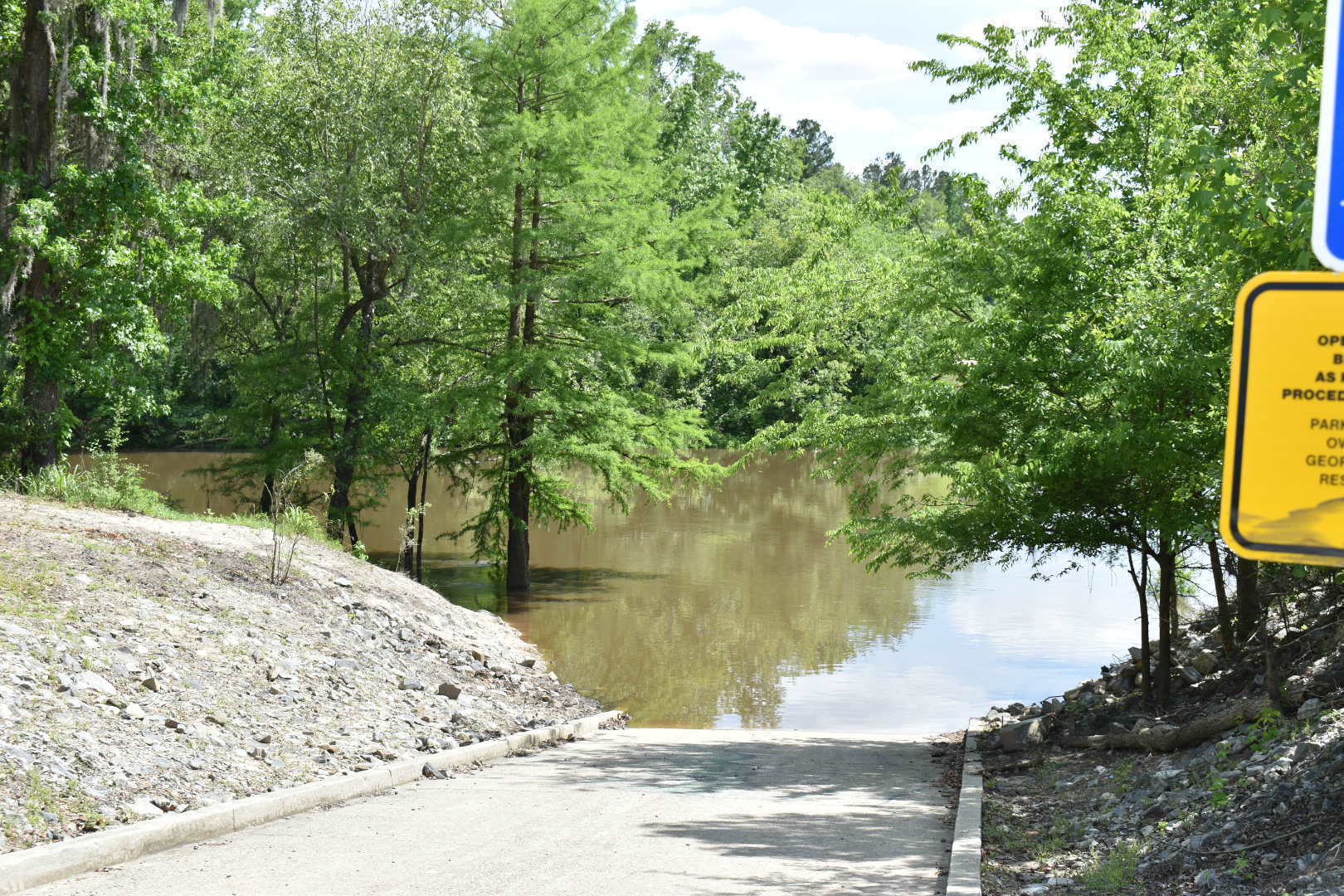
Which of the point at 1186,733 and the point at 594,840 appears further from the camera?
the point at 1186,733

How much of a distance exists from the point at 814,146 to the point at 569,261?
4722 inches

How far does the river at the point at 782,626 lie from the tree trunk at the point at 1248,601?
2988 mm

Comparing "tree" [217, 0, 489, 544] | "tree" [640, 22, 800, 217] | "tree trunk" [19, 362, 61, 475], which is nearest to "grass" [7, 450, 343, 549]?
"tree trunk" [19, 362, 61, 475]

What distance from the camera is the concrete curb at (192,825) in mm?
6066

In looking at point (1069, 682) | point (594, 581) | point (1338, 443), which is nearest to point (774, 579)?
point (594, 581)

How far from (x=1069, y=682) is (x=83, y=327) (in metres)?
14.7

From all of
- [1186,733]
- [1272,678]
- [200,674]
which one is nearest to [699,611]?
[200,674]

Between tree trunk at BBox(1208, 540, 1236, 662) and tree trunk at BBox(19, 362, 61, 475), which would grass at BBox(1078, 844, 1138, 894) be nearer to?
tree trunk at BBox(1208, 540, 1236, 662)

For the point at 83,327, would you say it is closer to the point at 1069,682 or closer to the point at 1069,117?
the point at 1069,117

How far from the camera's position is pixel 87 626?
9.91 m

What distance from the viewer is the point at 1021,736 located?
37.8 feet

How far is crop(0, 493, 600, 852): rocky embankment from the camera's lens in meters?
7.52

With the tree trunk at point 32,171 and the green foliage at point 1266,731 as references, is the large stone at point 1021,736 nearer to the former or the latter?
the green foliage at point 1266,731

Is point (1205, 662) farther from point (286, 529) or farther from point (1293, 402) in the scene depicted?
point (1293, 402)
